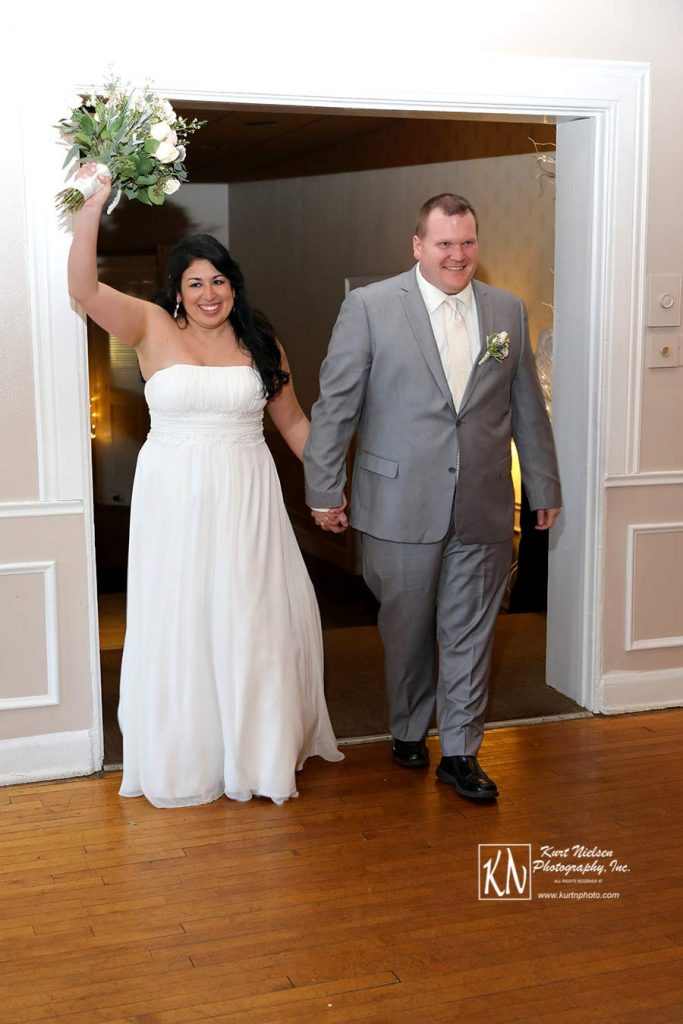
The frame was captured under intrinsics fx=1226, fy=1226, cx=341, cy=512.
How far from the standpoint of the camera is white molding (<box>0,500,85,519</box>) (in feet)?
13.9

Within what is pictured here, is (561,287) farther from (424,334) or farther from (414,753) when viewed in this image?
(414,753)

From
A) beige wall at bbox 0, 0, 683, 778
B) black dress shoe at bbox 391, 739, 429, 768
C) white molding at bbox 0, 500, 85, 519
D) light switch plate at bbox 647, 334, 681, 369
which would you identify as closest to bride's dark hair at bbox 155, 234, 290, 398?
beige wall at bbox 0, 0, 683, 778

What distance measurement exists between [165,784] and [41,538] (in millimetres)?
960

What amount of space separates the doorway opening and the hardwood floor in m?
0.67

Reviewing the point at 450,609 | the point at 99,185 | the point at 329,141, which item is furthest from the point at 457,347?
the point at 329,141

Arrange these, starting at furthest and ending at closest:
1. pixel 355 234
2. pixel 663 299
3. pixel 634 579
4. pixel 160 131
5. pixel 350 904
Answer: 1. pixel 355 234
2. pixel 634 579
3. pixel 663 299
4. pixel 160 131
5. pixel 350 904

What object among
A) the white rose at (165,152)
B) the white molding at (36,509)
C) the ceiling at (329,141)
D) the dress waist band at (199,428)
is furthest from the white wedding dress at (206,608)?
the ceiling at (329,141)

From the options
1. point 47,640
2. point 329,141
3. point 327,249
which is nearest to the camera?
point 47,640

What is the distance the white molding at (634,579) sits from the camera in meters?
4.98

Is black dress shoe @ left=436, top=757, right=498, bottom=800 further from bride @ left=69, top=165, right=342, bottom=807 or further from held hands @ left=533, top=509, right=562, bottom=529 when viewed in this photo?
held hands @ left=533, top=509, right=562, bottom=529

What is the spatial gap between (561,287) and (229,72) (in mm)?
1638

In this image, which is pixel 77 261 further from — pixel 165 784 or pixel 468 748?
pixel 468 748

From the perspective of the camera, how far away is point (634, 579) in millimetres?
5012

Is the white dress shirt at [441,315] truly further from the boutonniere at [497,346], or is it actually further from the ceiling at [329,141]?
the ceiling at [329,141]
